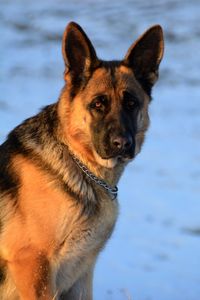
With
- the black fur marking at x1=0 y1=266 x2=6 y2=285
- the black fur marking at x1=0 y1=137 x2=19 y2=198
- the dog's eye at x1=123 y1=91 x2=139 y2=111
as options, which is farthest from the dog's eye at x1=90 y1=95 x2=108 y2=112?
the black fur marking at x1=0 y1=266 x2=6 y2=285

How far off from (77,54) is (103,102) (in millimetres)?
376

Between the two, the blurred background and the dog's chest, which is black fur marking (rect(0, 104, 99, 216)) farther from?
the blurred background

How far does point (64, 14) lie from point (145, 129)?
56.7 feet

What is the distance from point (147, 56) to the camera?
193 inches

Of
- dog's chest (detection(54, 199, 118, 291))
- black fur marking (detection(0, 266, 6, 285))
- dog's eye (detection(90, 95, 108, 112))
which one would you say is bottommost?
dog's chest (detection(54, 199, 118, 291))

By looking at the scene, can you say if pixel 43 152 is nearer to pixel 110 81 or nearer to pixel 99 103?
pixel 99 103

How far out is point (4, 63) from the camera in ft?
58.4

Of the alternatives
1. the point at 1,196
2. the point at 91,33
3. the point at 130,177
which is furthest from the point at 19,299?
the point at 91,33

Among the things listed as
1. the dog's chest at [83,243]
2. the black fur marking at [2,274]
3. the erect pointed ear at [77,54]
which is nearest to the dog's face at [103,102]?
the erect pointed ear at [77,54]

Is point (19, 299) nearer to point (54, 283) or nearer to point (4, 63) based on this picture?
Answer: point (54, 283)

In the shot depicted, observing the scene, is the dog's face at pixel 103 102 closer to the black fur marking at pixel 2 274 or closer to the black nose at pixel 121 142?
the black nose at pixel 121 142

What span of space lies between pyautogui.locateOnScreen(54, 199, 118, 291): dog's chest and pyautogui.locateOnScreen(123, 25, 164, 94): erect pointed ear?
0.94 meters

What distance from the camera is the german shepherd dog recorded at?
4379mm

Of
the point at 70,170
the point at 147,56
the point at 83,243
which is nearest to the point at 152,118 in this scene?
the point at 147,56
